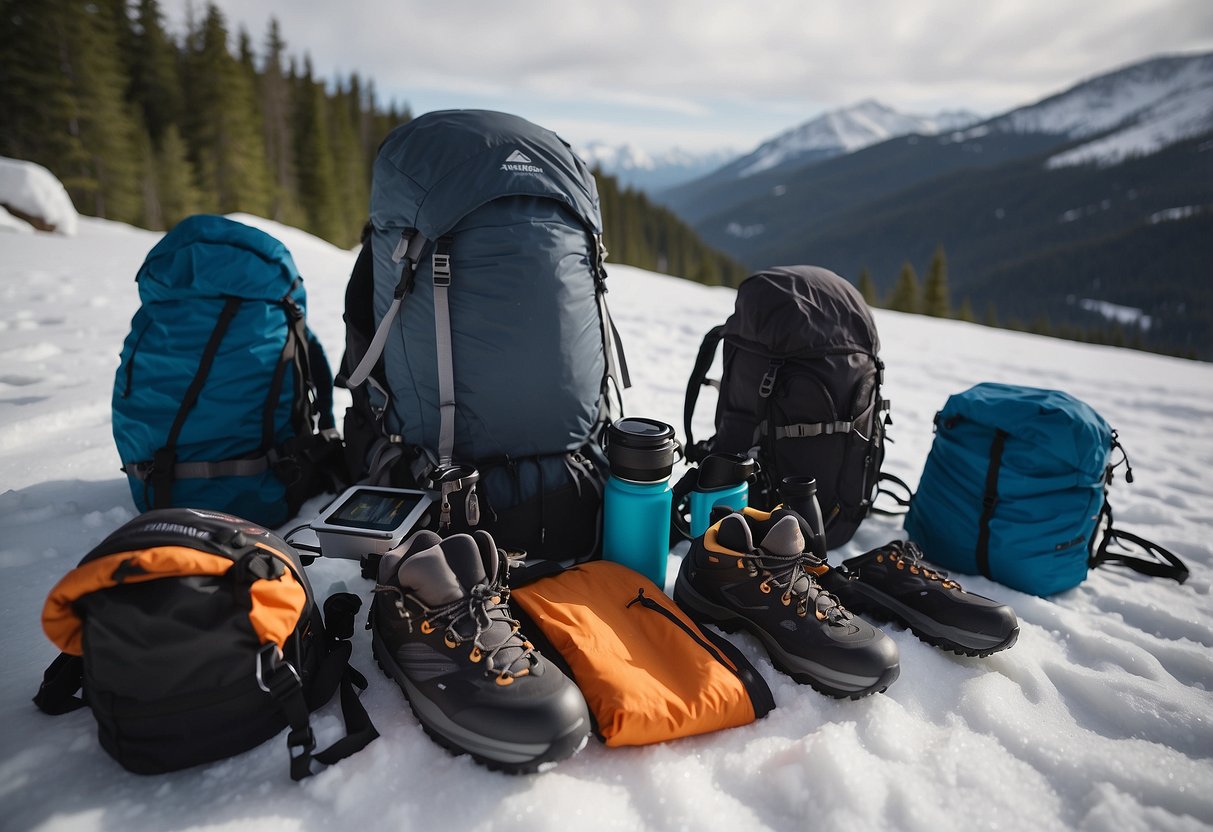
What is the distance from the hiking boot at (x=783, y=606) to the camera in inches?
68.4

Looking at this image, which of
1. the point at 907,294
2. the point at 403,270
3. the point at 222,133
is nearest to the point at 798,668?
the point at 403,270

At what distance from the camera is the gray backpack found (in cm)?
221

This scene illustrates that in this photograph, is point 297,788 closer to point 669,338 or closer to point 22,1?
point 669,338

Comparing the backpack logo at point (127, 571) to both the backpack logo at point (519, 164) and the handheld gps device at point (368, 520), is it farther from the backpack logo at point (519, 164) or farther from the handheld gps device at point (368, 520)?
the backpack logo at point (519, 164)

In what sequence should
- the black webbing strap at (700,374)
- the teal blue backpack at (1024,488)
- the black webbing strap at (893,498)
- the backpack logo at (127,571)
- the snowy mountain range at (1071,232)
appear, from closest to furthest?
the backpack logo at (127,571), the teal blue backpack at (1024,488), the black webbing strap at (700,374), the black webbing strap at (893,498), the snowy mountain range at (1071,232)

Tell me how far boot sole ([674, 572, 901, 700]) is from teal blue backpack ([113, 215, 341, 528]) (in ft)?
5.47

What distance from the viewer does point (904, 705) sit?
1.79 m

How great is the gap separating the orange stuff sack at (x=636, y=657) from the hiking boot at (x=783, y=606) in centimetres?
13

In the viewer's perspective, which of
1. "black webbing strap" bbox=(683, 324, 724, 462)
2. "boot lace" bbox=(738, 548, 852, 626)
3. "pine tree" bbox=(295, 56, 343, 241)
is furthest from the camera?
Result: "pine tree" bbox=(295, 56, 343, 241)

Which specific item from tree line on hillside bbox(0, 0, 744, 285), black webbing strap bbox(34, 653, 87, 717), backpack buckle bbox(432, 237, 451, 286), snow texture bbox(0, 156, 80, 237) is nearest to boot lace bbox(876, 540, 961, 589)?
backpack buckle bbox(432, 237, 451, 286)

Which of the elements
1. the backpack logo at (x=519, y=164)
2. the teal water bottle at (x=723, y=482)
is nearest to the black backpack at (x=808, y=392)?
the teal water bottle at (x=723, y=482)

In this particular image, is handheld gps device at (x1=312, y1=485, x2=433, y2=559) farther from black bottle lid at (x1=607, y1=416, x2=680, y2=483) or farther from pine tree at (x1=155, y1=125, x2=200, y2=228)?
pine tree at (x1=155, y1=125, x2=200, y2=228)

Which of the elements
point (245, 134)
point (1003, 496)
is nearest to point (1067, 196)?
point (245, 134)

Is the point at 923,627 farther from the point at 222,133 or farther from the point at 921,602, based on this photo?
the point at 222,133
